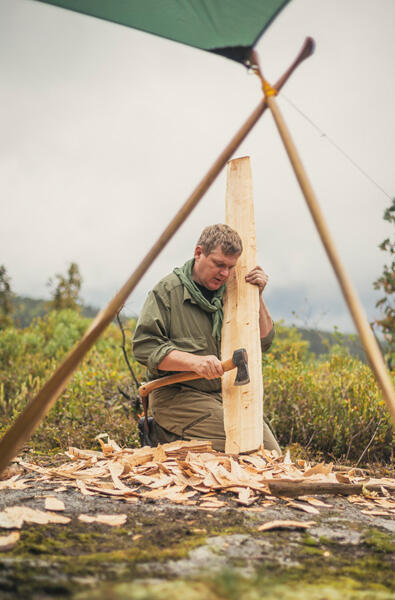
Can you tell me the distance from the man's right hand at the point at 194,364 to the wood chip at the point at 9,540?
169 centimetres

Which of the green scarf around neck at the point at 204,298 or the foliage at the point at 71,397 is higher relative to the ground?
the green scarf around neck at the point at 204,298

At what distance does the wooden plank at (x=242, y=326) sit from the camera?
3.27 meters

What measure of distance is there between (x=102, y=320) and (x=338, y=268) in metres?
1.01

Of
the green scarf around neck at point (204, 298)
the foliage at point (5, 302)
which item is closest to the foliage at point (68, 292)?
the foliage at point (5, 302)

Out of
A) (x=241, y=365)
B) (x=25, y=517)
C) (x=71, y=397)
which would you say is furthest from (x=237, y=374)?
(x=71, y=397)

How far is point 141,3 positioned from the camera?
Answer: 2164 millimetres

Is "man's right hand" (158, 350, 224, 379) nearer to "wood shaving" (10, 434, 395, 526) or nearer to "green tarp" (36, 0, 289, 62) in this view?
"wood shaving" (10, 434, 395, 526)

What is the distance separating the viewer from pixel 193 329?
374 centimetres

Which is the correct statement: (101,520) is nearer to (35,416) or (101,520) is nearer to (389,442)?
(35,416)

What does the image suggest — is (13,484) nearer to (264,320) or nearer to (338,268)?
(338,268)

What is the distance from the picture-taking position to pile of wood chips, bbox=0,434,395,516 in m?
2.29

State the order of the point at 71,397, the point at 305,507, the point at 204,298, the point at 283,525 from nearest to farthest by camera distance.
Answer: the point at 283,525 → the point at 305,507 → the point at 204,298 → the point at 71,397

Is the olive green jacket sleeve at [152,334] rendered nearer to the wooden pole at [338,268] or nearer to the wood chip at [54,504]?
the wood chip at [54,504]

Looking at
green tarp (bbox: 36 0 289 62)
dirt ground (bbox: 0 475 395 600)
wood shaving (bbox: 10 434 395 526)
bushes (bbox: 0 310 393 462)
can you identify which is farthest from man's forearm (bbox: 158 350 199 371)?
green tarp (bbox: 36 0 289 62)
